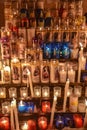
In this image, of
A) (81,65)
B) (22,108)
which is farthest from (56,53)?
(22,108)

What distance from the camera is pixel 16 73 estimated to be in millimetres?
2377

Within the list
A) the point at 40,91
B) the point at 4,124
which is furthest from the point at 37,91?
the point at 4,124

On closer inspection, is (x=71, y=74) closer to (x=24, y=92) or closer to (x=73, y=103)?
(x=73, y=103)

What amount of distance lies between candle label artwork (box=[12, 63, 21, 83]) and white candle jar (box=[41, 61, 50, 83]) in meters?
0.21

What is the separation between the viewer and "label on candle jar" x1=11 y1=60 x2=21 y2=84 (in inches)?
92.7

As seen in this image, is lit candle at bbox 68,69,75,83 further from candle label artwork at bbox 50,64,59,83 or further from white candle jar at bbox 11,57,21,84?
white candle jar at bbox 11,57,21,84

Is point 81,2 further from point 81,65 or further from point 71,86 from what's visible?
point 71,86

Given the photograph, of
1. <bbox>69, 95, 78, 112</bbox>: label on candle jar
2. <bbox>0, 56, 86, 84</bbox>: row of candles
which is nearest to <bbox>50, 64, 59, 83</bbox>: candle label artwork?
<bbox>0, 56, 86, 84</bbox>: row of candles

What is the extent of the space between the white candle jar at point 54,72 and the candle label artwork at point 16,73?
0.94 ft

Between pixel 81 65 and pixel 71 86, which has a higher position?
pixel 81 65

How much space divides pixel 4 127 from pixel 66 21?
106 cm

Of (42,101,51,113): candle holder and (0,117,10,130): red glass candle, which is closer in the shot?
(0,117,10,130): red glass candle

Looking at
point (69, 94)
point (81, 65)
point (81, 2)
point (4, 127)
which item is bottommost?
point (4, 127)

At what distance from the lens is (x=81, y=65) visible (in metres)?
2.39
